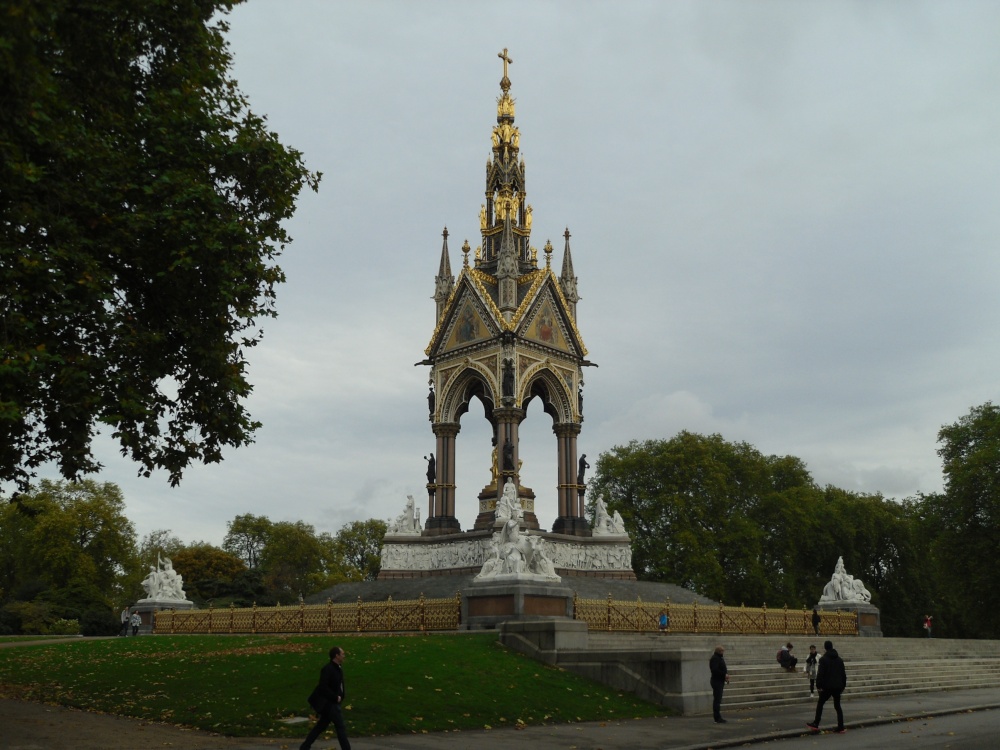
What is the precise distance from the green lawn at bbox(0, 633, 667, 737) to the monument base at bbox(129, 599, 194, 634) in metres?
11.2

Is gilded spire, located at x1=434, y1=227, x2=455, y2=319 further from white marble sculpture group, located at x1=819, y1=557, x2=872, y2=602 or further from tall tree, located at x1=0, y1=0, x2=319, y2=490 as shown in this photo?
tall tree, located at x1=0, y1=0, x2=319, y2=490

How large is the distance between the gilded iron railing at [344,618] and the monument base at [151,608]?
3850mm

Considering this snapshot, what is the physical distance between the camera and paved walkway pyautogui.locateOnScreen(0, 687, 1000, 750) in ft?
40.3

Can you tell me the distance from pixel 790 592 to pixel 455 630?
1369 inches

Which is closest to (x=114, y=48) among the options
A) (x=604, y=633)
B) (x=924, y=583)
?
(x=604, y=633)

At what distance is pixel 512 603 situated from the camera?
21297 millimetres

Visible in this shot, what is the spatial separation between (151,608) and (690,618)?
1861 centimetres

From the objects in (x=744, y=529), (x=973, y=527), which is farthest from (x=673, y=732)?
(x=744, y=529)

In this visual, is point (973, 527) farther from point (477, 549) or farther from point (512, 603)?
point (512, 603)

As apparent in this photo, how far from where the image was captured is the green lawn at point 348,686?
14070mm

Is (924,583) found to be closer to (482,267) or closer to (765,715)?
(482,267)

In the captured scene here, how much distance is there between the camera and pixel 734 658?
2225cm

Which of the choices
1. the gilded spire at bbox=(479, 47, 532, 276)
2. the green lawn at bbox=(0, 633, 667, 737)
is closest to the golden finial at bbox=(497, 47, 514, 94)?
the gilded spire at bbox=(479, 47, 532, 276)

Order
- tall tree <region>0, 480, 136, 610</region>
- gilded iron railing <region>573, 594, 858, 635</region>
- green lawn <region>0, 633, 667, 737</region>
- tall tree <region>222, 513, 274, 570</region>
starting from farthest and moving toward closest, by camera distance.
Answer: tall tree <region>222, 513, 274, 570</region>, tall tree <region>0, 480, 136, 610</region>, gilded iron railing <region>573, 594, 858, 635</region>, green lawn <region>0, 633, 667, 737</region>
